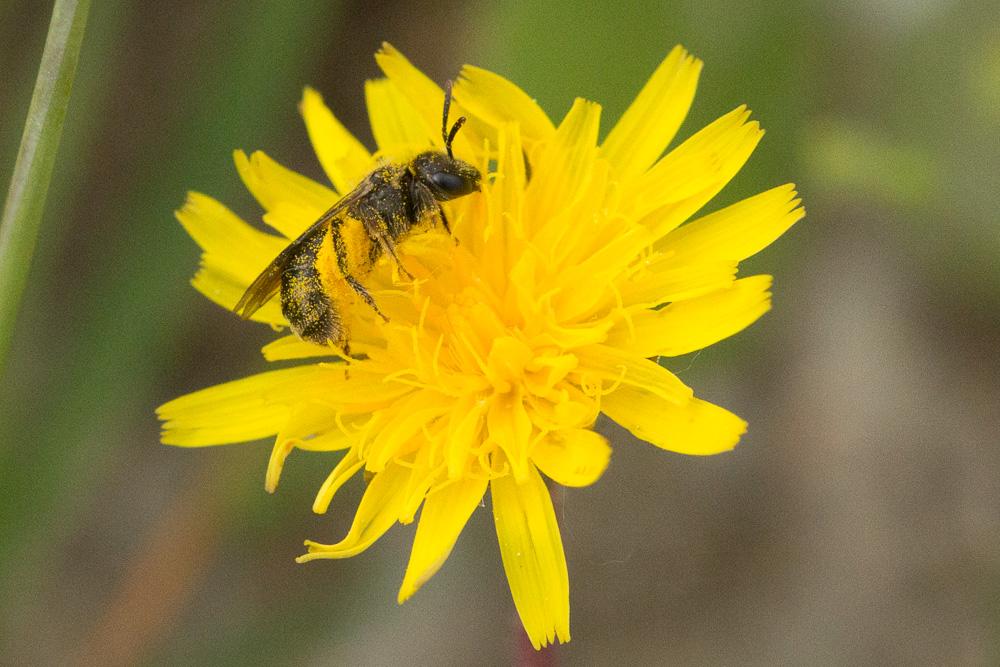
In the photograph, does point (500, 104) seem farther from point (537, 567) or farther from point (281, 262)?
point (537, 567)

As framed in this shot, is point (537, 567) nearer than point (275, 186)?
Yes

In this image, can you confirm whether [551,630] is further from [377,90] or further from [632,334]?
[377,90]

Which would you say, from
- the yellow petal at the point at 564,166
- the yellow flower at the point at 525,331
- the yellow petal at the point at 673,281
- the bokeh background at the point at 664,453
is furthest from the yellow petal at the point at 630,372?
the bokeh background at the point at 664,453

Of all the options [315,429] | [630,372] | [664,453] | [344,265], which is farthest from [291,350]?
[664,453]

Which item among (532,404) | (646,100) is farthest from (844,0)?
(532,404)

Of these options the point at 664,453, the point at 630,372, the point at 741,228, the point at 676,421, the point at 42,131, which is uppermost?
the point at 42,131

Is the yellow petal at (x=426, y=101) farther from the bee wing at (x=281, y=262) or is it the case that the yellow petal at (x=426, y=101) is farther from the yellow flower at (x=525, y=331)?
the bee wing at (x=281, y=262)
